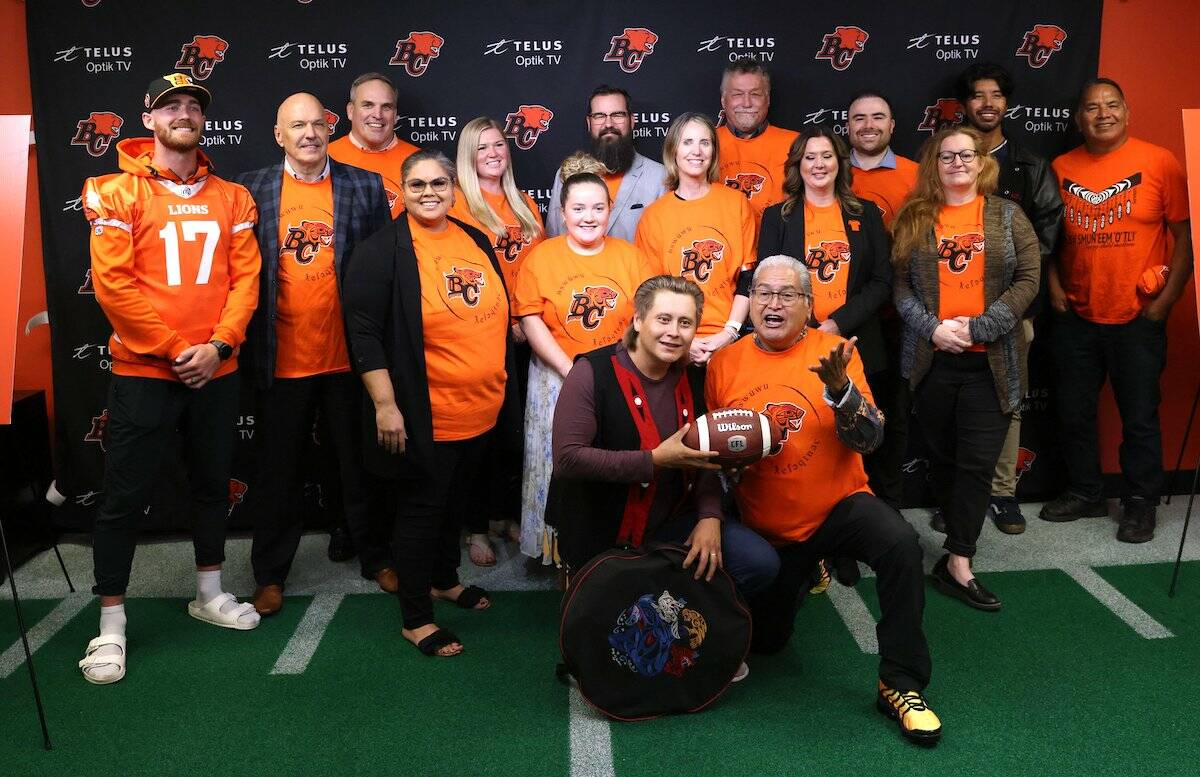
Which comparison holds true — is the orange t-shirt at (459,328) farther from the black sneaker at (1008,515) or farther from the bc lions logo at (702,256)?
the black sneaker at (1008,515)

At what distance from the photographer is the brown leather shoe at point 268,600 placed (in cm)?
362

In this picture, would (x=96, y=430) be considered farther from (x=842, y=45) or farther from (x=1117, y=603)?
(x=1117, y=603)

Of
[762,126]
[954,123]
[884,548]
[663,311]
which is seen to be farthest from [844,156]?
[884,548]

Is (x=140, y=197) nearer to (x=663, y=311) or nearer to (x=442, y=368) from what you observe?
(x=442, y=368)

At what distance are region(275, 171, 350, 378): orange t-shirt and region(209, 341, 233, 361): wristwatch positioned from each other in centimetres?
26

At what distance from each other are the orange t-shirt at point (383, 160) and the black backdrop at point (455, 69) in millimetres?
250

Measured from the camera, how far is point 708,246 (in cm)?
371

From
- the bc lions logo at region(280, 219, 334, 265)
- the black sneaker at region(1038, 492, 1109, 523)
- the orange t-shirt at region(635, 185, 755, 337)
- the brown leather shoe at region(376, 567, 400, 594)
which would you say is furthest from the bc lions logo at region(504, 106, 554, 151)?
the black sneaker at region(1038, 492, 1109, 523)

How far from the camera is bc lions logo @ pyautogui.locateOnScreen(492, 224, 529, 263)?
3.89m

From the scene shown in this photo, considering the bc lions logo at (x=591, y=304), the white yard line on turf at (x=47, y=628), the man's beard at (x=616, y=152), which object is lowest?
the white yard line on turf at (x=47, y=628)

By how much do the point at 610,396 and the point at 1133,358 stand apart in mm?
2559

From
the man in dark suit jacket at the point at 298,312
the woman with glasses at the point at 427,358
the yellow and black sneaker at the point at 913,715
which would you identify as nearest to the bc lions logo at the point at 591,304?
the woman with glasses at the point at 427,358

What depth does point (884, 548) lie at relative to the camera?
279cm

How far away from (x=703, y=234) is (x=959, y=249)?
2.95 feet
